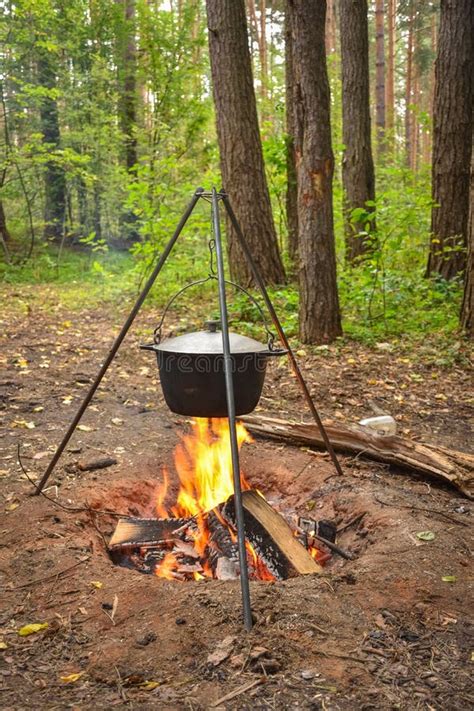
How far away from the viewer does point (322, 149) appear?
241 inches

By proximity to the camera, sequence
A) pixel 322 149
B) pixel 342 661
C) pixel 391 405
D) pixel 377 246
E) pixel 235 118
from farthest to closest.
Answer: pixel 235 118 → pixel 377 246 → pixel 322 149 → pixel 391 405 → pixel 342 661

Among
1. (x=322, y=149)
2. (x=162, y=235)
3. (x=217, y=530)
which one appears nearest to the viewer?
(x=217, y=530)

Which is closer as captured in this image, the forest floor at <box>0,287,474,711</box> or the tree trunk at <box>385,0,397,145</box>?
the forest floor at <box>0,287,474,711</box>

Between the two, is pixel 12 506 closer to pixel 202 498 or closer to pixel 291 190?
pixel 202 498

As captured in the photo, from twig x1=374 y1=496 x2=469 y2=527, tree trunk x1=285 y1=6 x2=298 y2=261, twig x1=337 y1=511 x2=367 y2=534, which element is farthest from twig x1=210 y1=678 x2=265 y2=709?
tree trunk x1=285 y1=6 x2=298 y2=261

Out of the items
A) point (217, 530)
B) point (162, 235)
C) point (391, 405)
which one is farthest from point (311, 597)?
point (162, 235)

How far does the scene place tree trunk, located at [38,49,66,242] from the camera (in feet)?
48.4

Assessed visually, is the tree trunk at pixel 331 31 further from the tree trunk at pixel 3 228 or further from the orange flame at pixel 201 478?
the orange flame at pixel 201 478

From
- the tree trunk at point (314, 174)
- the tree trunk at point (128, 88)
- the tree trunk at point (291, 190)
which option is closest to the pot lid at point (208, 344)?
the tree trunk at point (314, 174)

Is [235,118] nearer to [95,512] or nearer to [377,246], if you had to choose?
[377,246]

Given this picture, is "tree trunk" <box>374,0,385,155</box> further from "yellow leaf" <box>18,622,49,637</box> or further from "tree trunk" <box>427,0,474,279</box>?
"yellow leaf" <box>18,622,49,637</box>

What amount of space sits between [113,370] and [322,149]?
324 cm

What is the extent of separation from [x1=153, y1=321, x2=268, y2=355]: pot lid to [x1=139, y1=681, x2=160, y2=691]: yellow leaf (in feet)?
4.68

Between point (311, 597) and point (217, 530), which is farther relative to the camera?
point (217, 530)
